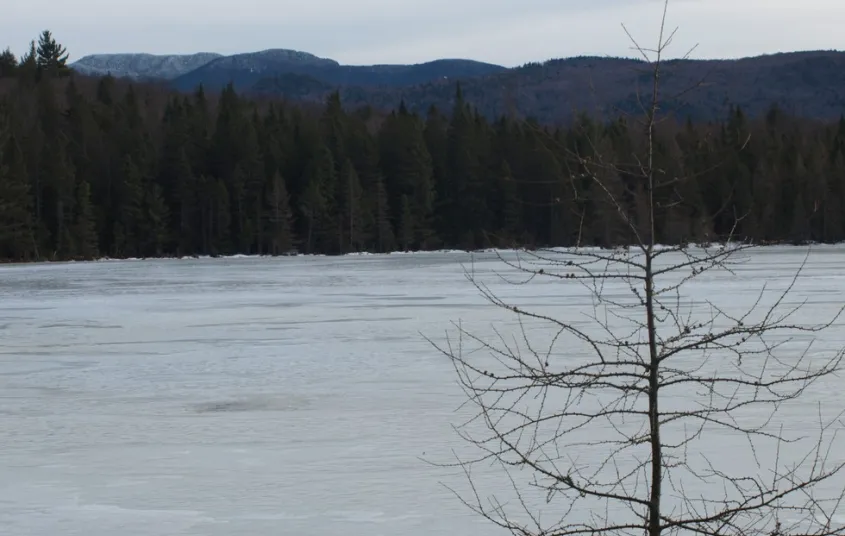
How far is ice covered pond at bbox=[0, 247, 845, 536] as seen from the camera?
9.36 meters

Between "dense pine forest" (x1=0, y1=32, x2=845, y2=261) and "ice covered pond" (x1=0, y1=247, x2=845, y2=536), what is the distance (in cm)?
6739

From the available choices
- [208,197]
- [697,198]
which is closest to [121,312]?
[208,197]

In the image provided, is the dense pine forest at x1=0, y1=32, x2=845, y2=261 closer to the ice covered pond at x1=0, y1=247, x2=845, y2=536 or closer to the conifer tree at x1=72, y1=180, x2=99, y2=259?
the conifer tree at x1=72, y1=180, x2=99, y2=259

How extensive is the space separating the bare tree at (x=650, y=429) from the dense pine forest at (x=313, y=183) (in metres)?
79.6

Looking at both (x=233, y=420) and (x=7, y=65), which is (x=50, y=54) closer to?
(x=7, y=65)

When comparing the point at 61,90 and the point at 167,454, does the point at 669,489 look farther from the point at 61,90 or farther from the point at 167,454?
the point at 61,90

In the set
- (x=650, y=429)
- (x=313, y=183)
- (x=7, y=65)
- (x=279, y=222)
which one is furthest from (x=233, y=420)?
(x=7, y=65)

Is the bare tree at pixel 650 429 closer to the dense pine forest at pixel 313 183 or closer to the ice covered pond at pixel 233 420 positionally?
the ice covered pond at pixel 233 420

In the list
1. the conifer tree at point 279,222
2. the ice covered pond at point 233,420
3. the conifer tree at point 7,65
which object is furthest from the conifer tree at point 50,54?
the ice covered pond at point 233,420

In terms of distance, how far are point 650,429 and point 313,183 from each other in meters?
102

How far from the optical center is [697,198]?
110m

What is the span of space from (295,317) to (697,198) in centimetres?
8743

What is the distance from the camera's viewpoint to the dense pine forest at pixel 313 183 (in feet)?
320

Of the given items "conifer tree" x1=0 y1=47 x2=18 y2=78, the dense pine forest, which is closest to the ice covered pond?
the dense pine forest
